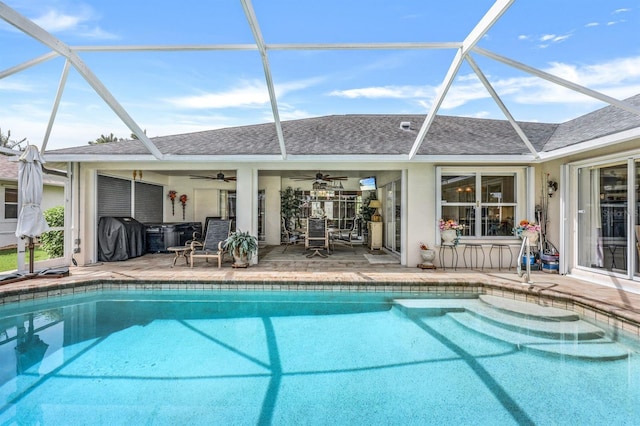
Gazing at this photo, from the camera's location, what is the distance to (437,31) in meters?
5.48

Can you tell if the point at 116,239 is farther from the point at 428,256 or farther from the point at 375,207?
the point at 375,207

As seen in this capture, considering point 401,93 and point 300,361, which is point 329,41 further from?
point 401,93

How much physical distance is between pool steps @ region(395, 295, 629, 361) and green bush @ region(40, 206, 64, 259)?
8631 millimetres

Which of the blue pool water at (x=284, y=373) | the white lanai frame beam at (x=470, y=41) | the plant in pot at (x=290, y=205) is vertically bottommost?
the blue pool water at (x=284, y=373)

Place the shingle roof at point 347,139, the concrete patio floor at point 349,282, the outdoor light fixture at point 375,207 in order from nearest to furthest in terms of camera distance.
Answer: the concrete patio floor at point 349,282
the shingle roof at point 347,139
the outdoor light fixture at point 375,207

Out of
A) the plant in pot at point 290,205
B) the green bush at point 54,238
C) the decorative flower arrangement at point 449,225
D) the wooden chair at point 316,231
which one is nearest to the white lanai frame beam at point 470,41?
the decorative flower arrangement at point 449,225

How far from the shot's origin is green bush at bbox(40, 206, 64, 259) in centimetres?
886

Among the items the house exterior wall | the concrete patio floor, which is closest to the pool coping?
the concrete patio floor

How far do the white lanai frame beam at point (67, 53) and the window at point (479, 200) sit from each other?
6.89 metres

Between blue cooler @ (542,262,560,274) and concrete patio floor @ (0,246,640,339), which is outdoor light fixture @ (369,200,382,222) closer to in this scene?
concrete patio floor @ (0,246,640,339)

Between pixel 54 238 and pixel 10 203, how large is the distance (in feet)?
16.9

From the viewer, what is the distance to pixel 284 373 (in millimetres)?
3863

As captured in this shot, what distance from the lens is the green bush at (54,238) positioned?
886 cm

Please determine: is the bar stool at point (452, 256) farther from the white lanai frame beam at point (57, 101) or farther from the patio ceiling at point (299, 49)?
the white lanai frame beam at point (57, 101)
